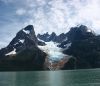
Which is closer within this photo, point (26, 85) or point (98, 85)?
point (98, 85)

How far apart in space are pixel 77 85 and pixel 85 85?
132 inches

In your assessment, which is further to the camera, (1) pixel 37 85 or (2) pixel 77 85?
(1) pixel 37 85

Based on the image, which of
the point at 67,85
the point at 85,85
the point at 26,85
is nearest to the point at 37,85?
the point at 26,85

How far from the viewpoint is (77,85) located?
114m

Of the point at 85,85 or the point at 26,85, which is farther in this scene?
the point at 26,85

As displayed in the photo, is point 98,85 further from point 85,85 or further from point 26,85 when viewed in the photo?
point 26,85

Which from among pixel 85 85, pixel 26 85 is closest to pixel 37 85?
pixel 26 85

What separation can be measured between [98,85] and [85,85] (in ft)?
19.4

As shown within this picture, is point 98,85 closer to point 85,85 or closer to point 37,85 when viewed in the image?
point 85,85

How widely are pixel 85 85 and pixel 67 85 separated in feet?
24.8

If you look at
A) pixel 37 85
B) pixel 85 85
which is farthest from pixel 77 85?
pixel 37 85

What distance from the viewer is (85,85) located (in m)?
114

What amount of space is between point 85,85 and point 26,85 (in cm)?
2697

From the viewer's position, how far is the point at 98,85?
363 ft
